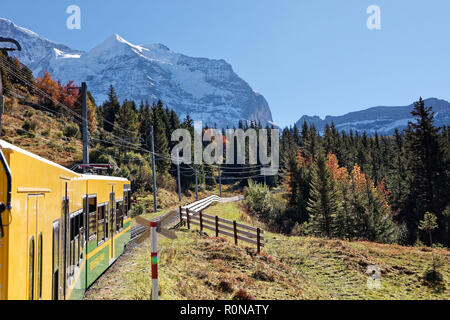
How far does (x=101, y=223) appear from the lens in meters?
9.09

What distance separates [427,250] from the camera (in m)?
20.8

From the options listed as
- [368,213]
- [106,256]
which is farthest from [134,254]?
[368,213]

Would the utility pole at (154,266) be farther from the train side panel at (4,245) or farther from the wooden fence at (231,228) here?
the wooden fence at (231,228)

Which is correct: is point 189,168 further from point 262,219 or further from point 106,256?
point 106,256

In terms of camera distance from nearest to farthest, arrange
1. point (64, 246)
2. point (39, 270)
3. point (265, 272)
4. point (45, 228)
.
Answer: point (39, 270)
point (45, 228)
point (64, 246)
point (265, 272)

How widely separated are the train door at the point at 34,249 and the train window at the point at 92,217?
13.0ft

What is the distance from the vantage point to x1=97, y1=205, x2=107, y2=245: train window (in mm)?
8777

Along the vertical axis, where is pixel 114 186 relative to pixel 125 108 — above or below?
below

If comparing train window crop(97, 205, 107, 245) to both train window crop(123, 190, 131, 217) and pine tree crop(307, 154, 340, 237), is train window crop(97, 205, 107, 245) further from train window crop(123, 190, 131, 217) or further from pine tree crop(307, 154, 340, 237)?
pine tree crop(307, 154, 340, 237)

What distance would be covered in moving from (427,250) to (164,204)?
33.0 m

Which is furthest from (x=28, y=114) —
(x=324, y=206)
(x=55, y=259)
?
(x=55, y=259)

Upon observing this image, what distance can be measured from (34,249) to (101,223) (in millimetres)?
5573

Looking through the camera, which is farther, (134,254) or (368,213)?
(368,213)

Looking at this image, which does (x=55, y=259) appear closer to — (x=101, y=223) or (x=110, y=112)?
(x=101, y=223)
